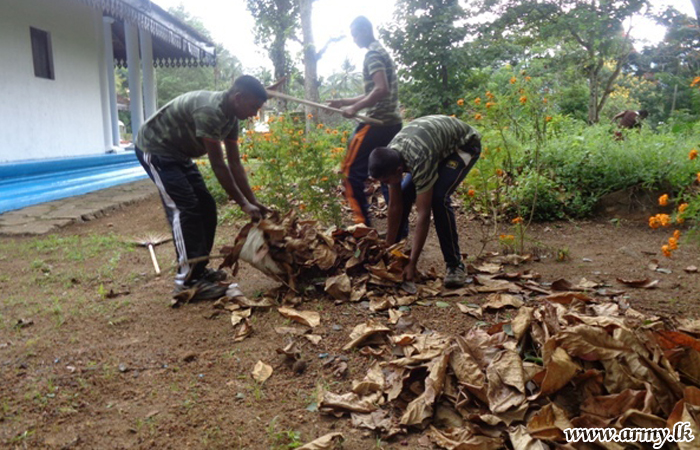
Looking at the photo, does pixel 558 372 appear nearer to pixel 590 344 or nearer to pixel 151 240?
pixel 590 344

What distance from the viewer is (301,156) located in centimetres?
441

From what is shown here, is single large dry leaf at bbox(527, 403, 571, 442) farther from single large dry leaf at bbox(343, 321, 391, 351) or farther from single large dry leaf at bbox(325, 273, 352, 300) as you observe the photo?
single large dry leaf at bbox(325, 273, 352, 300)

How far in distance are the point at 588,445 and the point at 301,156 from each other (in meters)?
3.27

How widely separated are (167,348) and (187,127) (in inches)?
53.2

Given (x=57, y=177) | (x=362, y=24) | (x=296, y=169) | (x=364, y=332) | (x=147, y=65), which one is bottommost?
(x=364, y=332)

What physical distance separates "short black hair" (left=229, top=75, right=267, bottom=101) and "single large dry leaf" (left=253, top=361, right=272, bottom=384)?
4.95ft

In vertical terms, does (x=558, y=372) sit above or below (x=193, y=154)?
below

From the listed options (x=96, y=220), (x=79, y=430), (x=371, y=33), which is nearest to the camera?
(x=79, y=430)

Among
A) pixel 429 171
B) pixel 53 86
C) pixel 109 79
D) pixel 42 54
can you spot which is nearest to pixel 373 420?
pixel 429 171

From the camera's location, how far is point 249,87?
9.60 feet

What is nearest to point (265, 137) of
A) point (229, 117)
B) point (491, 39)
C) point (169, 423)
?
point (229, 117)

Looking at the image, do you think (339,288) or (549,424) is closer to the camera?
(549,424)

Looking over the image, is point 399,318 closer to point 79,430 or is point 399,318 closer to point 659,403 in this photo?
point 659,403

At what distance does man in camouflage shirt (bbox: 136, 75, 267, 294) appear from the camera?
299 centimetres
